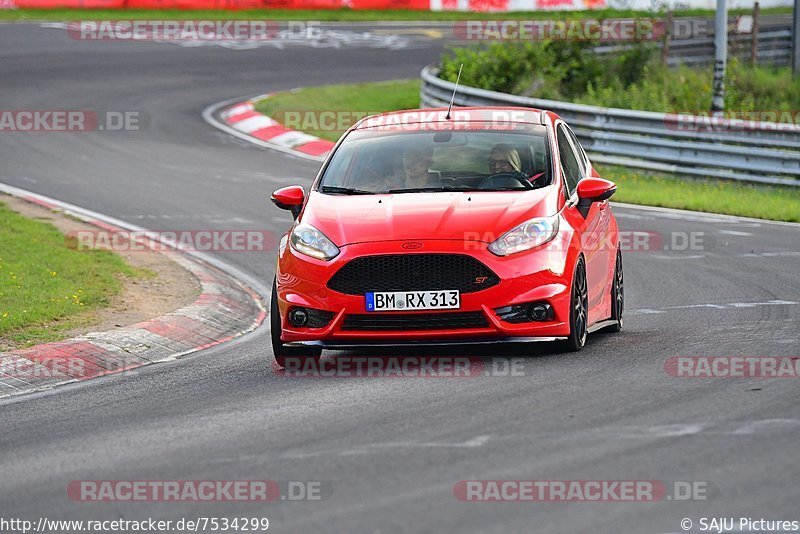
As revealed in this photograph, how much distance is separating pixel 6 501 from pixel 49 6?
34501mm

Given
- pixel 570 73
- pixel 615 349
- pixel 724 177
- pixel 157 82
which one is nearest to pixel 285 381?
pixel 615 349

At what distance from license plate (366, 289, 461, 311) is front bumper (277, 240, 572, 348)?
1.7 inches

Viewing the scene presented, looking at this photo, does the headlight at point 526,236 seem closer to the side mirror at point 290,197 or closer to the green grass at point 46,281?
the side mirror at point 290,197

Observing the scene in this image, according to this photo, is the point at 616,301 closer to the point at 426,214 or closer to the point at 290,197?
the point at 426,214

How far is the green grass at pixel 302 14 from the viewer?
1492 inches

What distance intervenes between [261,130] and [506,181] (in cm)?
1658

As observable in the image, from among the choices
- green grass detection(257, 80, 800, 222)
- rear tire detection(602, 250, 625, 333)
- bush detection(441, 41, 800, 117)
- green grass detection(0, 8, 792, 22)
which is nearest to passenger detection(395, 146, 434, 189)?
rear tire detection(602, 250, 625, 333)

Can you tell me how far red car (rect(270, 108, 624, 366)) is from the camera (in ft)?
29.3

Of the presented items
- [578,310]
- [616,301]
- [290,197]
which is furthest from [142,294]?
[578,310]

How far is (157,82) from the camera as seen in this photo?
99.7 feet

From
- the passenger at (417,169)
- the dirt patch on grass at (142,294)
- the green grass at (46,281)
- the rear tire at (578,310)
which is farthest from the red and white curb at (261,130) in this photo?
the rear tire at (578,310)

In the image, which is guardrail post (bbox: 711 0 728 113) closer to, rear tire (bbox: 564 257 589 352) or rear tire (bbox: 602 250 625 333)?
rear tire (bbox: 602 250 625 333)

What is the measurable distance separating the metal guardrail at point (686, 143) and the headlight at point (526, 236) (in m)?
11.1

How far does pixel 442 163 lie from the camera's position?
10.1 m
